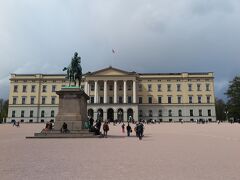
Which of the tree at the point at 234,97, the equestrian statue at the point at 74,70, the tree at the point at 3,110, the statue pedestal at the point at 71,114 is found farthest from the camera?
the tree at the point at 3,110

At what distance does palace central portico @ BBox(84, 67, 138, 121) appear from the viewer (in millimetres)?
91250

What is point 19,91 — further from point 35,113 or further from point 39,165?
point 39,165

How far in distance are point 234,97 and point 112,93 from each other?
41201 mm

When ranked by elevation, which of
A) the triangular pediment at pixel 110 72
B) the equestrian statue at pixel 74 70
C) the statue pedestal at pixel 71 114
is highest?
the triangular pediment at pixel 110 72

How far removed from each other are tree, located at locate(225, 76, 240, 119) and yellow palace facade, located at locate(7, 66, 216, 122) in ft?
20.1

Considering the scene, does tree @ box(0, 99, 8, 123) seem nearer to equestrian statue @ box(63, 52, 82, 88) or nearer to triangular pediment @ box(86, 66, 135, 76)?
triangular pediment @ box(86, 66, 135, 76)

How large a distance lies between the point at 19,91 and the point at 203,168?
327 ft

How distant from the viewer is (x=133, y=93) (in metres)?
94.1

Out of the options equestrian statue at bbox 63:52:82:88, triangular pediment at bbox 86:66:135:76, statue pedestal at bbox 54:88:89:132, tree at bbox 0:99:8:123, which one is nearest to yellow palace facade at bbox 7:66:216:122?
triangular pediment at bbox 86:66:135:76

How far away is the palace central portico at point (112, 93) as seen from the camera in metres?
91.2

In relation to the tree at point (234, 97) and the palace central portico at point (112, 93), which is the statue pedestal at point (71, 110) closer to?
the palace central portico at point (112, 93)

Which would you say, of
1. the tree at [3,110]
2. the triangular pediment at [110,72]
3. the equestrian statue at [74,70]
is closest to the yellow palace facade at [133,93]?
the triangular pediment at [110,72]

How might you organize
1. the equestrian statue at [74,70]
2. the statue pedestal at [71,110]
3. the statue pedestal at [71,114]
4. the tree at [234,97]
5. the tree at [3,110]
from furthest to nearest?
1. the tree at [3,110]
2. the tree at [234,97]
3. the equestrian statue at [74,70]
4. the statue pedestal at [71,110]
5. the statue pedestal at [71,114]

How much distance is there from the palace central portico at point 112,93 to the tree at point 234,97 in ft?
104
